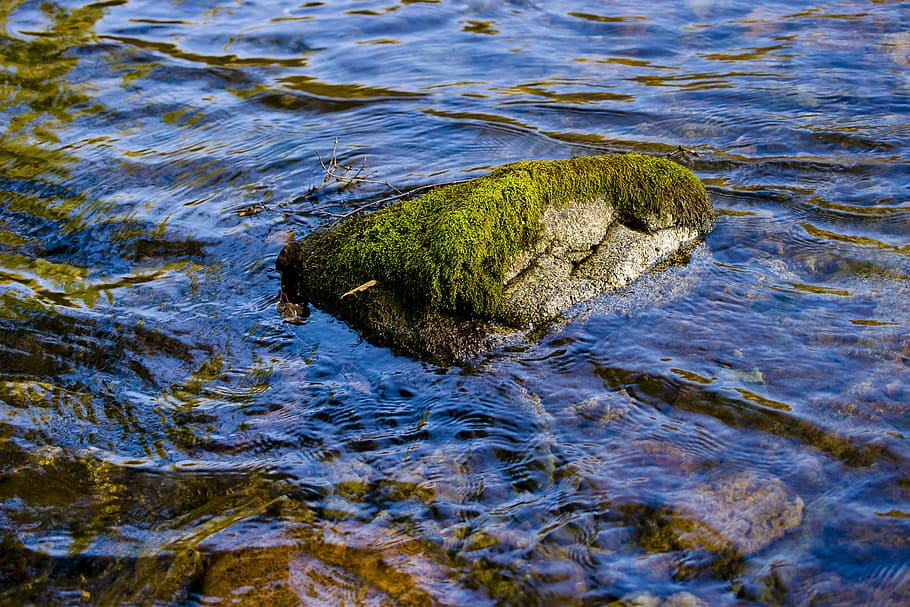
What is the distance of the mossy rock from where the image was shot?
16.3 feet

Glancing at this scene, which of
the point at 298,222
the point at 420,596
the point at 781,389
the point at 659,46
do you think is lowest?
the point at 420,596

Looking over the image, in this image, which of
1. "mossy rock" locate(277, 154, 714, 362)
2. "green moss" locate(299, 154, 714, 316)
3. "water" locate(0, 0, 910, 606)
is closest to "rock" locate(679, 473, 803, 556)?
"water" locate(0, 0, 910, 606)

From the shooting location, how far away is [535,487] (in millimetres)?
4141

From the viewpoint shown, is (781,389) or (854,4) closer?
(781,389)

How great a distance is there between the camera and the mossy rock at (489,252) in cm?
495

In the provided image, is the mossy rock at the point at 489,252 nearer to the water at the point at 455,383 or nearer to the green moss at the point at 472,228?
the green moss at the point at 472,228

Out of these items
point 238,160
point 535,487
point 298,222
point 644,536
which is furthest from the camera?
point 238,160

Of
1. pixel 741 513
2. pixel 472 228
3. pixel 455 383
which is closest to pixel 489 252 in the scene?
pixel 472 228

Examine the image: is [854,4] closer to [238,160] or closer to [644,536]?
[238,160]

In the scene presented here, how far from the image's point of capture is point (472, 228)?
4980 mm

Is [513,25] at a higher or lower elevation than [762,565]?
higher

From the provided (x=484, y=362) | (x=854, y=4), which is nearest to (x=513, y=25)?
(x=854, y=4)

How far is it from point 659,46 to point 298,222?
19.8ft

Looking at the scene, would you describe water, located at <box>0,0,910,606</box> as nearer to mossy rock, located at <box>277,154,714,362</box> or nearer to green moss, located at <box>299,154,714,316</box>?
mossy rock, located at <box>277,154,714,362</box>
